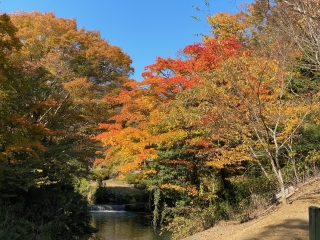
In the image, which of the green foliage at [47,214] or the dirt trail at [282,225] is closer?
the dirt trail at [282,225]

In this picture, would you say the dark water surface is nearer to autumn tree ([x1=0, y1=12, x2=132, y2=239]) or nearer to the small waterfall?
the small waterfall

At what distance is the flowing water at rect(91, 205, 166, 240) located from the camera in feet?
51.0

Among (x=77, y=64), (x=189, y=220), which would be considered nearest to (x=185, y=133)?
(x=189, y=220)

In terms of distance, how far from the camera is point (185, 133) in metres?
12.9

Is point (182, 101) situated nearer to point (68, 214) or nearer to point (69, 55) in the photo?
point (68, 214)

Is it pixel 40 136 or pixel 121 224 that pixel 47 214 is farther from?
pixel 121 224

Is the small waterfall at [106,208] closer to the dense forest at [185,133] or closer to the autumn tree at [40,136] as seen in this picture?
the autumn tree at [40,136]

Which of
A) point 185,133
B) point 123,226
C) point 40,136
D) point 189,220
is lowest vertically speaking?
point 123,226

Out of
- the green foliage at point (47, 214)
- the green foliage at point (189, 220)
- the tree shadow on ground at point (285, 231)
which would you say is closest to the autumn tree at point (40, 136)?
the green foliage at point (47, 214)

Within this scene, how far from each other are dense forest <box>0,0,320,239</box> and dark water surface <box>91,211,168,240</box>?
173 centimetres

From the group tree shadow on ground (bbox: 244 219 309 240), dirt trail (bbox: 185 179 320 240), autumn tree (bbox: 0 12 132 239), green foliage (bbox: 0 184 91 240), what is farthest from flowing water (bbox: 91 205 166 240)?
tree shadow on ground (bbox: 244 219 309 240)

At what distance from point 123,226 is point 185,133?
27.4 feet

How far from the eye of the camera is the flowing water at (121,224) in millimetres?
15539

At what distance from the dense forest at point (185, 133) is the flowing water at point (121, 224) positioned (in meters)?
1.74
